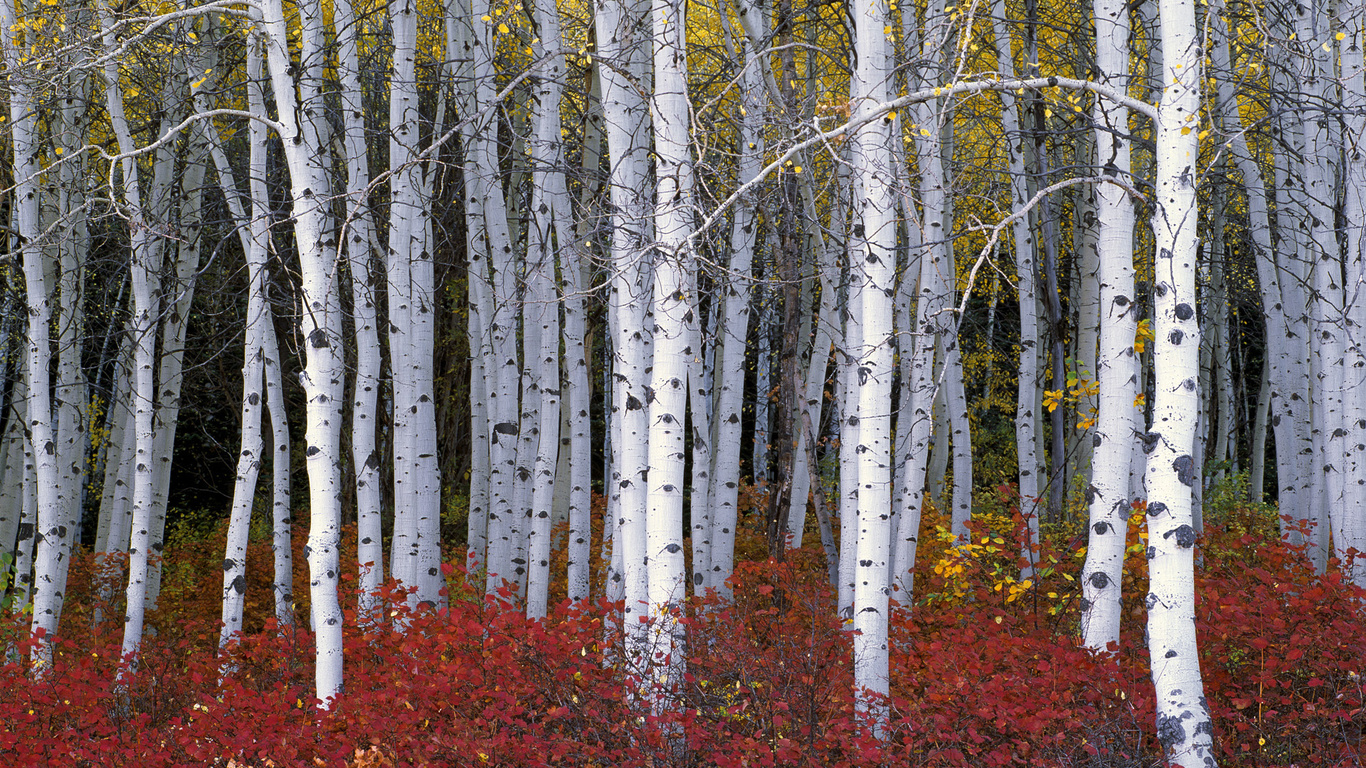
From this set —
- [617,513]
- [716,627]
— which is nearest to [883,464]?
[716,627]

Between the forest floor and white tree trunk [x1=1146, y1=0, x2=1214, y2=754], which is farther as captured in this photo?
the forest floor

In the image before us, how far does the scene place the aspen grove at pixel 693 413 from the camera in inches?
183

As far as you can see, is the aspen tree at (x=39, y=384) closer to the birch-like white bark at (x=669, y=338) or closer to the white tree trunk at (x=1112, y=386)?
the birch-like white bark at (x=669, y=338)

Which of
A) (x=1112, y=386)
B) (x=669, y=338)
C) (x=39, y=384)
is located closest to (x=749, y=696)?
(x=669, y=338)

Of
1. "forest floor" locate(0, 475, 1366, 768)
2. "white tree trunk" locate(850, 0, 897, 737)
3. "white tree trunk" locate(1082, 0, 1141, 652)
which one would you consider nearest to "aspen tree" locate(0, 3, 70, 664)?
"forest floor" locate(0, 475, 1366, 768)

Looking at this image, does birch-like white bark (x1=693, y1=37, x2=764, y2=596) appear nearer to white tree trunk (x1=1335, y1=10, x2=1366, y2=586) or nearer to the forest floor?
the forest floor

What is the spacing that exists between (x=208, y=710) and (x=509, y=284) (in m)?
4.00

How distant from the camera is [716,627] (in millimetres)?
5789

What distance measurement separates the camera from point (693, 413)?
7.70 metres

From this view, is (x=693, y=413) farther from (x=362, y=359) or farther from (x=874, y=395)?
(x=874, y=395)

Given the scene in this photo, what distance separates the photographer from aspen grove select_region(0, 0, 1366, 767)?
15.3 feet

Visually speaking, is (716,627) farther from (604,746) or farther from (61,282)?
(61,282)

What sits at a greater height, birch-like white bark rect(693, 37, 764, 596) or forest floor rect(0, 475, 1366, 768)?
birch-like white bark rect(693, 37, 764, 596)

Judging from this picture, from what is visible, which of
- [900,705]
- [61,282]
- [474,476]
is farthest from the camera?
[474,476]
